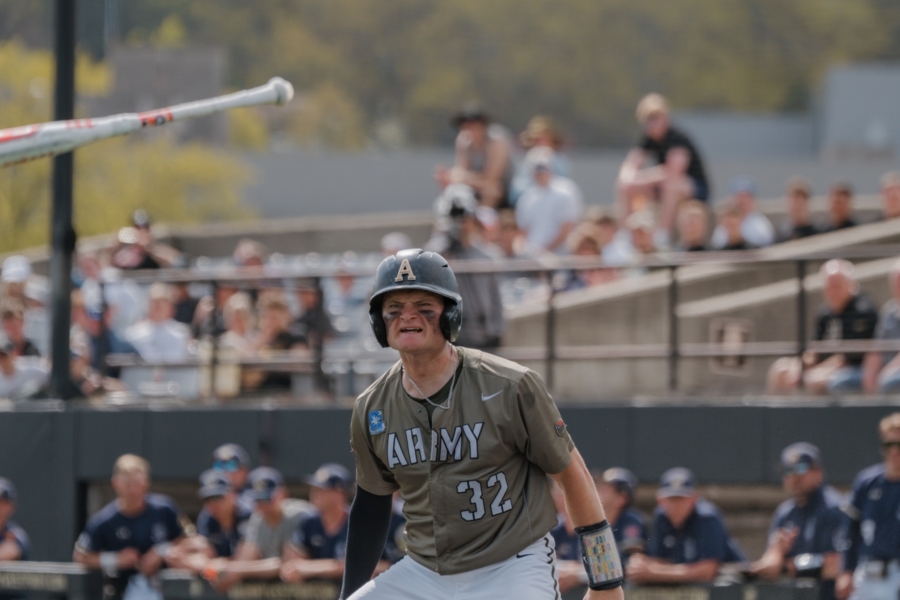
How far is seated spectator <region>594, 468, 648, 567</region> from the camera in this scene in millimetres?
8594

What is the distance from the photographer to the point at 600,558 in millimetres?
4527

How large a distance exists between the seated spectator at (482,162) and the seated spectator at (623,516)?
4.37 metres

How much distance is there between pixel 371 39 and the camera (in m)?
A: 25.2

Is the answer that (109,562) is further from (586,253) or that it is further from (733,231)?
(733,231)

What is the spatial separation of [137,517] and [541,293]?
4.09m

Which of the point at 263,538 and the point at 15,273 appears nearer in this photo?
the point at 263,538

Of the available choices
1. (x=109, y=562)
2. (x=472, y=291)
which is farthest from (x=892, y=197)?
(x=109, y=562)

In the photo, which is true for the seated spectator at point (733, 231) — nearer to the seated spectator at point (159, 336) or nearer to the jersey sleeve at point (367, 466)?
the seated spectator at point (159, 336)

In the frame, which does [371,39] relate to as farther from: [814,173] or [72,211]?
[72,211]

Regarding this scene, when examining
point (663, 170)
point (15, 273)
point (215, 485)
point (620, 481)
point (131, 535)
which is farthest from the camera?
point (15, 273)

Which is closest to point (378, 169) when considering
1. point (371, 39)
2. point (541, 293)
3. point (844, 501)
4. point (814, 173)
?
point (371, 39)

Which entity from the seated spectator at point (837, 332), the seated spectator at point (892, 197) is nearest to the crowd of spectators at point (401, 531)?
the seated spectator at point (837, 332)

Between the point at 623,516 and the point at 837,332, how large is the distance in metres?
2.10

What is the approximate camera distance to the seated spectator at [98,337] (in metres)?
11.1
